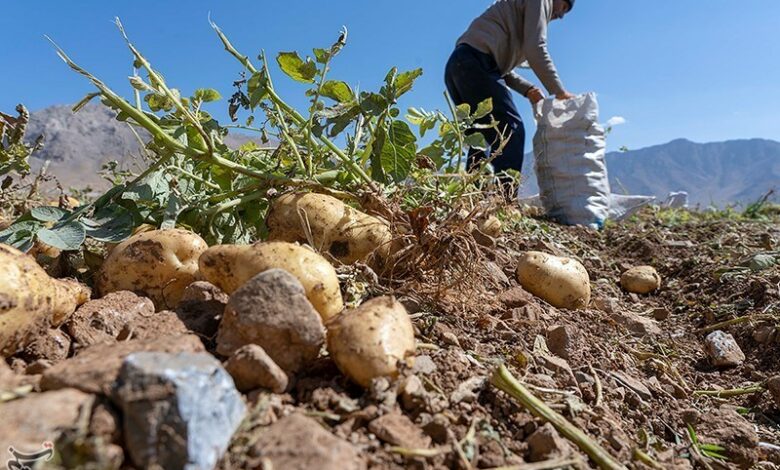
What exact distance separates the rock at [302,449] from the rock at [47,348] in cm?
60

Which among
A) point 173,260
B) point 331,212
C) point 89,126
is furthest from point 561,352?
point 89,126

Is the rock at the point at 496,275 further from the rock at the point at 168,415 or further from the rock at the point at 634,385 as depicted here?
the rock at the point at 168,415

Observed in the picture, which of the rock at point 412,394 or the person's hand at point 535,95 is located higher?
the person's hand at point 535,95

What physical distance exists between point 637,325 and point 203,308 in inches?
60.4

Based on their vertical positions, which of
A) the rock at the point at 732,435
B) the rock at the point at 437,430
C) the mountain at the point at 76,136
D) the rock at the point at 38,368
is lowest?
the rock at the point at 732,435

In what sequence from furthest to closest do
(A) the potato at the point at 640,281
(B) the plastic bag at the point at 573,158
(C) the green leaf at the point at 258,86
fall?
(B) the plastic bag at the point at 573,158 → (A) the potato at the point at 640,281 → (C) the green leaf at the point at 258,86

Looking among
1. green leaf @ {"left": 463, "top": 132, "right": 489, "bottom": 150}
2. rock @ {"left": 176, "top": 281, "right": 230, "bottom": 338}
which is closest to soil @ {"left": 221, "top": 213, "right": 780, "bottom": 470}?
rock @ {"left": 176, "top": 281, "right": 230, "bottom": 338}

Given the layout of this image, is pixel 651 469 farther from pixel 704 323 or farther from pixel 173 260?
pixel 704 323

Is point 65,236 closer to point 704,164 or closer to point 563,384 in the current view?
point 563,384

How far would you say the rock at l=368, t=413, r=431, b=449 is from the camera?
84cm

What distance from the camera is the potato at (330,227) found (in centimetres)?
156

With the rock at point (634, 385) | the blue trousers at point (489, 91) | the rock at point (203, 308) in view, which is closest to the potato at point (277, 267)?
the rock at point (203, 308)

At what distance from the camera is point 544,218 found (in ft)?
14.6

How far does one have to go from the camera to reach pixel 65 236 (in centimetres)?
144
